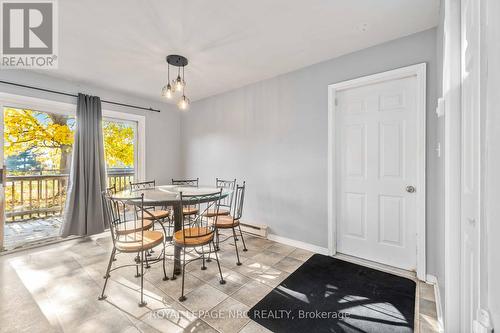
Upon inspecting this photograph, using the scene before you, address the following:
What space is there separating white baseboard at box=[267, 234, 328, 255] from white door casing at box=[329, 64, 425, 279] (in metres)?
0.16

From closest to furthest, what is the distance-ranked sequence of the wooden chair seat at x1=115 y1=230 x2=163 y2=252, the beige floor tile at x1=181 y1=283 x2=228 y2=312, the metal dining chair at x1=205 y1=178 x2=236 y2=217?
the beige floor tile at x1=181 y1=283 x2=228 y2=312
the wooden chair seat at x1=115 y1=230 x2=163 y2=252
the metal dining chair at x1=205 y1=178 x2=236 y2=217

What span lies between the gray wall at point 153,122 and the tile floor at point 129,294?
2072 millimetres

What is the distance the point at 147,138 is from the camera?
4.39 metres

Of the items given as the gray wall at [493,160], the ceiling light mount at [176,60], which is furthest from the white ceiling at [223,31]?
the gray wall at [493,160]

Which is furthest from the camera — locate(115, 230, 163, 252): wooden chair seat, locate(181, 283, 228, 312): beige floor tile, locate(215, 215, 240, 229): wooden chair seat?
locate(215, 215, 240, 229): wooden chair seat

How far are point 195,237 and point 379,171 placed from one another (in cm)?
220

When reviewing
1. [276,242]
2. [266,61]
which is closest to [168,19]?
[266,61]

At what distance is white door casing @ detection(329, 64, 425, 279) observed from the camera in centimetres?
229

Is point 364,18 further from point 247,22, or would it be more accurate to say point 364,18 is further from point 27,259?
point 27,259

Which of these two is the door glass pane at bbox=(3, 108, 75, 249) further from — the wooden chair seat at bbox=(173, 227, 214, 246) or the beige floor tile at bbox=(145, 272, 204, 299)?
the wooden chair seat at bbox=(173, 227, 214, 246)

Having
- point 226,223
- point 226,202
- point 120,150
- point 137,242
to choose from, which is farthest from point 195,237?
point 120,150

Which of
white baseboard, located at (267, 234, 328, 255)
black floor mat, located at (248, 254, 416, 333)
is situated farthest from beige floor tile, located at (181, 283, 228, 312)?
white baseboard, located at (267, 234, 328, 255)

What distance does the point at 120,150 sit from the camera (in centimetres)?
418

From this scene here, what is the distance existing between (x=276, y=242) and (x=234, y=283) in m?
1.24
